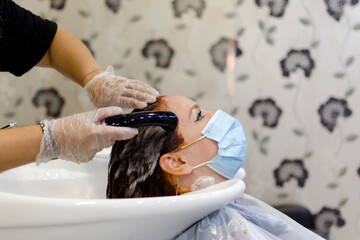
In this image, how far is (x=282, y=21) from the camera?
5.54ft

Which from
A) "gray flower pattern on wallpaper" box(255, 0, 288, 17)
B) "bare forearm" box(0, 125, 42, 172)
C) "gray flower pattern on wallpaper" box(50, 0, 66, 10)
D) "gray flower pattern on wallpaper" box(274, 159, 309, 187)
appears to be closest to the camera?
"bare forearm" box(0, 125, 42, 172)

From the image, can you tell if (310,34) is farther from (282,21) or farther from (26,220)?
(26,220)

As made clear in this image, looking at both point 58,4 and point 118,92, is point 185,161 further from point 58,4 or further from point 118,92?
point 58,4

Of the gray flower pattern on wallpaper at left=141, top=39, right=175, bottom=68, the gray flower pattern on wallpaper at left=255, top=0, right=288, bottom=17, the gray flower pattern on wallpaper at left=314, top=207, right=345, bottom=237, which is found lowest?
the gray flower pattern on wallpaper at left=314, top=207, right=345, bottom=237

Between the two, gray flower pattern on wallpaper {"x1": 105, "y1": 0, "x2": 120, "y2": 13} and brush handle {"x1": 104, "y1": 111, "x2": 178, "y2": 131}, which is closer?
brush handle {"x1": 104, "y1": 111, "x2": 178, "y2": 131}

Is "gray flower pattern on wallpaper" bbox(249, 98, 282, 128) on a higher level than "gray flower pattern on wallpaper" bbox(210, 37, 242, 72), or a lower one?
lower

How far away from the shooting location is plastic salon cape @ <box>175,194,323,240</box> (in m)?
0.73

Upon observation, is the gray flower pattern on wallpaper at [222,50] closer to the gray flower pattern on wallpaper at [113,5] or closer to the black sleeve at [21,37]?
the gray flower pattern on wallpaper at [113,5]

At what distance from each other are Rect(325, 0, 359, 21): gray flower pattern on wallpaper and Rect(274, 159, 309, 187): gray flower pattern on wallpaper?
818 mm

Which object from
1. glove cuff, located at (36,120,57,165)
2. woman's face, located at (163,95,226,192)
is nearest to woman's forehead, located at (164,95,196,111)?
woman's face, located at (163,95,226,192)

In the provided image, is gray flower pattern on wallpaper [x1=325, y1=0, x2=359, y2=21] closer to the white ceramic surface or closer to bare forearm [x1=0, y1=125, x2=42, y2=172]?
the white ceramic surface

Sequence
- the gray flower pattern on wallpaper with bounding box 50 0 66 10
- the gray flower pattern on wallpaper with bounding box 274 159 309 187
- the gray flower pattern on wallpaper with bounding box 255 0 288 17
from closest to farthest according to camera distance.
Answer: the gray flower pattern on wallpaper with bounding box 50 0 66 10 → the gray flower pattern on wallpaper with bounding box 255 0 288 17 → the gray flower pattern on wallpaper with bounding box 274 159 309 187

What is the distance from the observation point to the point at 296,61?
5.65ft

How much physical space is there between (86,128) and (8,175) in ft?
1.39
